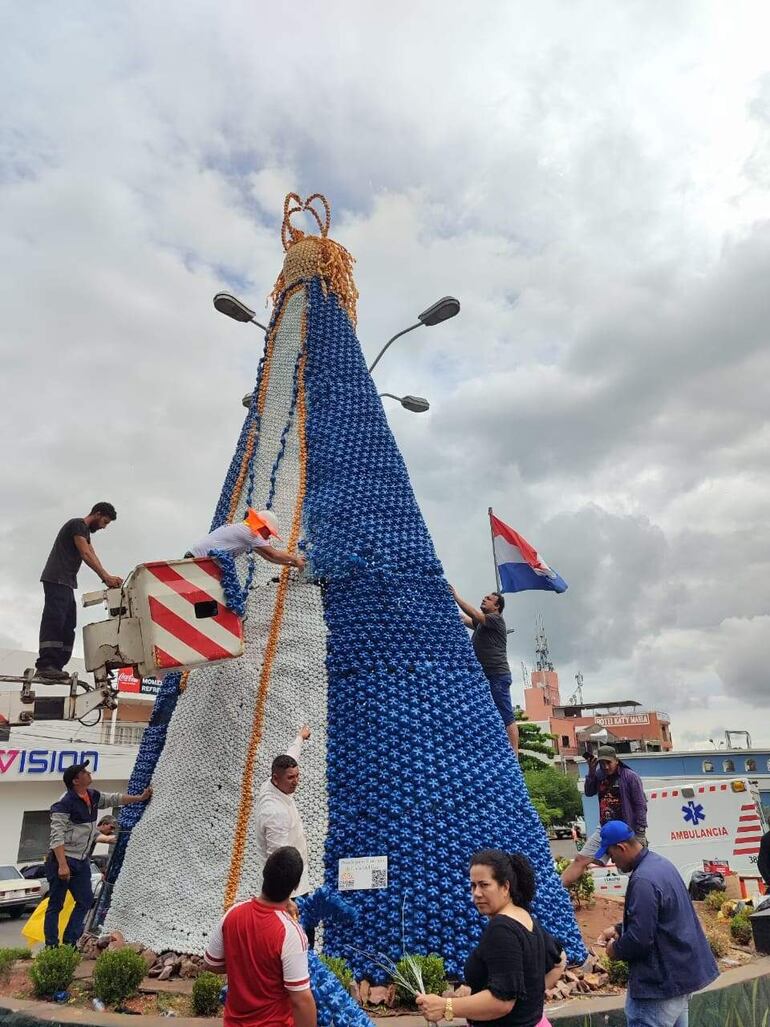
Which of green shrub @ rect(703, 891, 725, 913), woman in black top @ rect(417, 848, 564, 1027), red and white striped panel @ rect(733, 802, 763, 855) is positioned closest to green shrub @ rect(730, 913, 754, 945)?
green shrub @ rect(703, 891, 725, 913)

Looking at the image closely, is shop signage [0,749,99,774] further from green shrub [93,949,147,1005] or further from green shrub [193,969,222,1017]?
green shrub [193,969,222,1017]

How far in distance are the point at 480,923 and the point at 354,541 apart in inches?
94.2

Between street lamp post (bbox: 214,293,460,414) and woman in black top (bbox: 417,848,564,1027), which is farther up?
street lamp post (bbox: 214,293,460,414)

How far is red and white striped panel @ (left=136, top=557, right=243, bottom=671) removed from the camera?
439cm

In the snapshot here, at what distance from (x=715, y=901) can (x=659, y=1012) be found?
407 centimetres

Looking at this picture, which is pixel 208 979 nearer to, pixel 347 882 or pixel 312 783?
pixel 347 882

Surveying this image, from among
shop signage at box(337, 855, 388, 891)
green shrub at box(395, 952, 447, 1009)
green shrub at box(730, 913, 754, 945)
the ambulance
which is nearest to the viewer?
green shrub at box(395, 952, 447, 1009)

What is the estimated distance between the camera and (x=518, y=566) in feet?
28.3

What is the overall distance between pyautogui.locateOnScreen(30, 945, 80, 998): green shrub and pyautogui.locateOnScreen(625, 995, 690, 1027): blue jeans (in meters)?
2.76

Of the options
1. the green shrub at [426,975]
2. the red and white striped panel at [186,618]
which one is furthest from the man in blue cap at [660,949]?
the red and white striped panel at [186,618]

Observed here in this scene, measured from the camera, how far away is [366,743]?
4.57 meters

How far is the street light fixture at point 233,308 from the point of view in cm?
734

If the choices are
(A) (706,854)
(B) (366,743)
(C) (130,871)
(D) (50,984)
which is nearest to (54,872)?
(C) (130,871)

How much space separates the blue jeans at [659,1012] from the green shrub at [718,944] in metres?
2.02
